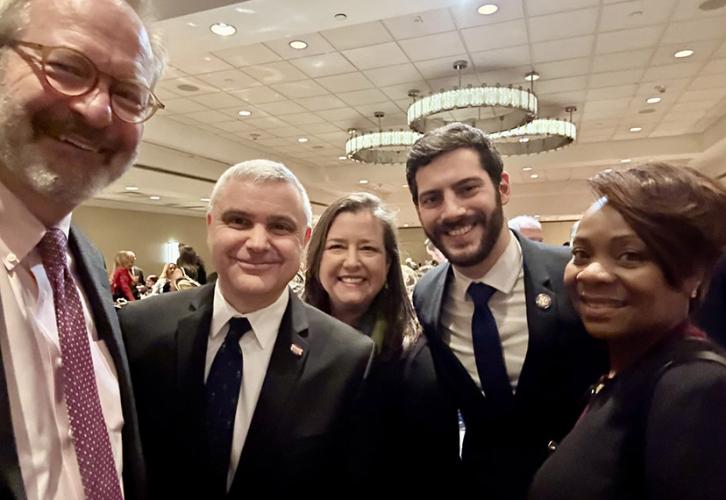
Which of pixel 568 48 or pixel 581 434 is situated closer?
pixel 581 434

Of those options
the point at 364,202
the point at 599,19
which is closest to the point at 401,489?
the point at 364,202

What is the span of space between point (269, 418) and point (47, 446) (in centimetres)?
54

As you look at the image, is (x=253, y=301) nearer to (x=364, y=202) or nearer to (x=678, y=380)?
(x=364, y=202)

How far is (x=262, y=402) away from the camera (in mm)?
1483

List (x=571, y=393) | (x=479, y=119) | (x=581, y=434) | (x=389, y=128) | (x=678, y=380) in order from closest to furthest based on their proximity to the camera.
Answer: (x=678, y=380) → (x=581, y=434) → (x=571, y=393) → (x=479, y=119) → (x=389, y=128)

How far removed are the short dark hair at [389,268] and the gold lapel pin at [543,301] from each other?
18.9 inches

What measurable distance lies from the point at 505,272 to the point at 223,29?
3.94m

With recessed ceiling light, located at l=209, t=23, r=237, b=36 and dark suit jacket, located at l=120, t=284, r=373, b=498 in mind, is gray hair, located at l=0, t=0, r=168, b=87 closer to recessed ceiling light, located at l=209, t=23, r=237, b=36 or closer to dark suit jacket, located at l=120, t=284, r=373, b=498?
dark suit jacket, located at l=120, t=284, r=373, b=498

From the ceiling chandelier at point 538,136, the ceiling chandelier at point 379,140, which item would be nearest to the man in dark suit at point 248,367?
the ceiling chandelier at point 538,136

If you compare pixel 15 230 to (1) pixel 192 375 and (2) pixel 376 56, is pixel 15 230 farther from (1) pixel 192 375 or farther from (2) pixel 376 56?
(2) pixel 376 56

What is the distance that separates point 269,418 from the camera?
4.82 ft

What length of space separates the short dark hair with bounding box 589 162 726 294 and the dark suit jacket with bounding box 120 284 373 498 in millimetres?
840

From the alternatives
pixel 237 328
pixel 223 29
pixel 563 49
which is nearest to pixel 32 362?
pixel 237 328

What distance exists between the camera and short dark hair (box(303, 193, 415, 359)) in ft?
6.83
